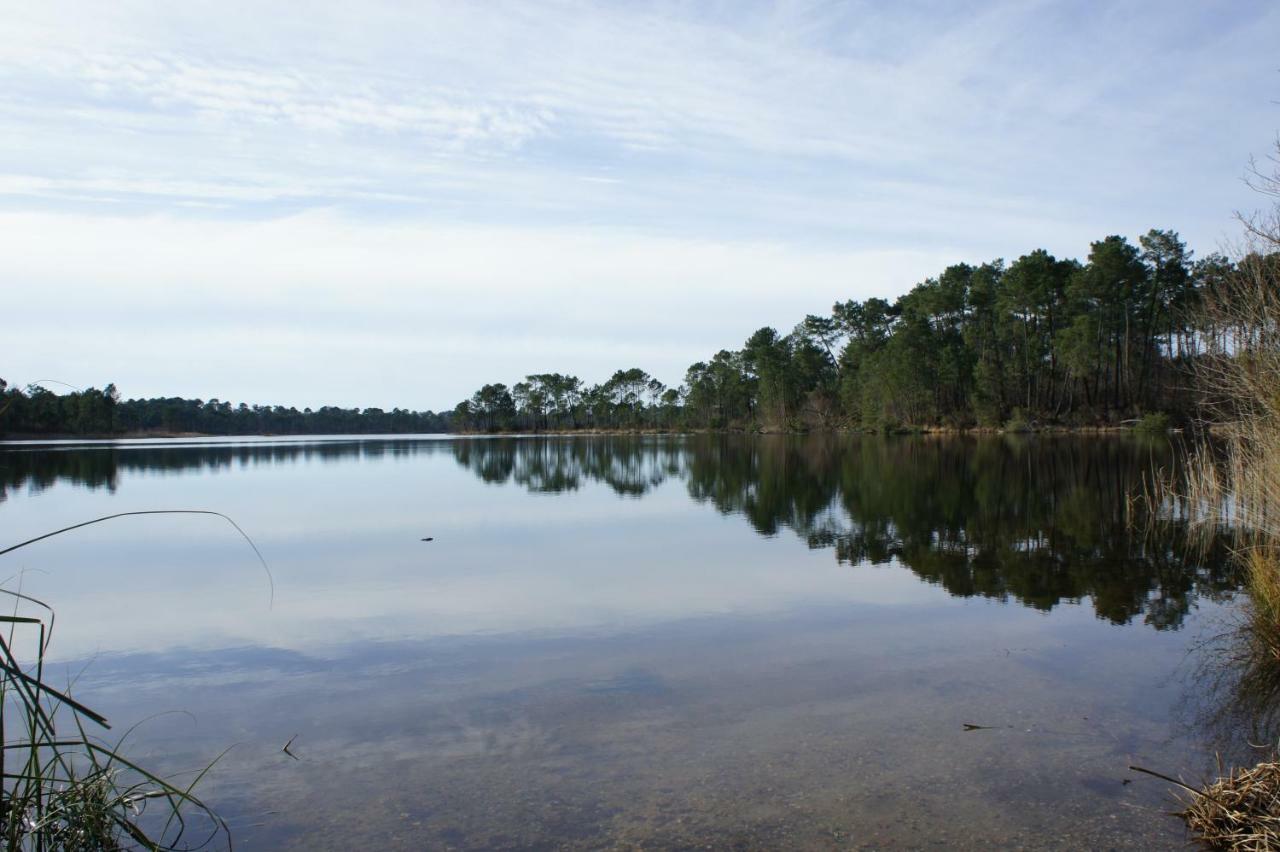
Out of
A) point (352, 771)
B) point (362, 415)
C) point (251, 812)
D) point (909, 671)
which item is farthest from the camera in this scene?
point (362, 415)

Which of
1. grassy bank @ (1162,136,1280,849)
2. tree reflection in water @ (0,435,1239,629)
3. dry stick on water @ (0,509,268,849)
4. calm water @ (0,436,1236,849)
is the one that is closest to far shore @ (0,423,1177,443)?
tree reflection in water @ (0,435,1239,629)

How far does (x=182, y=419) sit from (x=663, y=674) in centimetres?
14758

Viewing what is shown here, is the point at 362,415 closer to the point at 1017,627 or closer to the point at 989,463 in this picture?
the point at 989,463

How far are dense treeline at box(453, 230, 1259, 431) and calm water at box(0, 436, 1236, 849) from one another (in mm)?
43789

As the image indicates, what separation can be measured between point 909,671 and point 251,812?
579cm

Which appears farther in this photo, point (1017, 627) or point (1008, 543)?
point (1008, 543)

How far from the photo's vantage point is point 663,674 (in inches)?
331

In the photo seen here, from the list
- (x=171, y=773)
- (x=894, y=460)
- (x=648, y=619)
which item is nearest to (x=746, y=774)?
(x=171, y=773)

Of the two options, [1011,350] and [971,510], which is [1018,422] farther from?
[971,510]

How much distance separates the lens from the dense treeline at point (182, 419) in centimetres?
9438

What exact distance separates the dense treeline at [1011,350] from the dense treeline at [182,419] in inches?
2544

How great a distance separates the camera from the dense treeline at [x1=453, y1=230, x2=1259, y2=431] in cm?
6400

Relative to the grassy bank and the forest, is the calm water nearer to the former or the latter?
the grassy bank

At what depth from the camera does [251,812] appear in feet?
18.4
